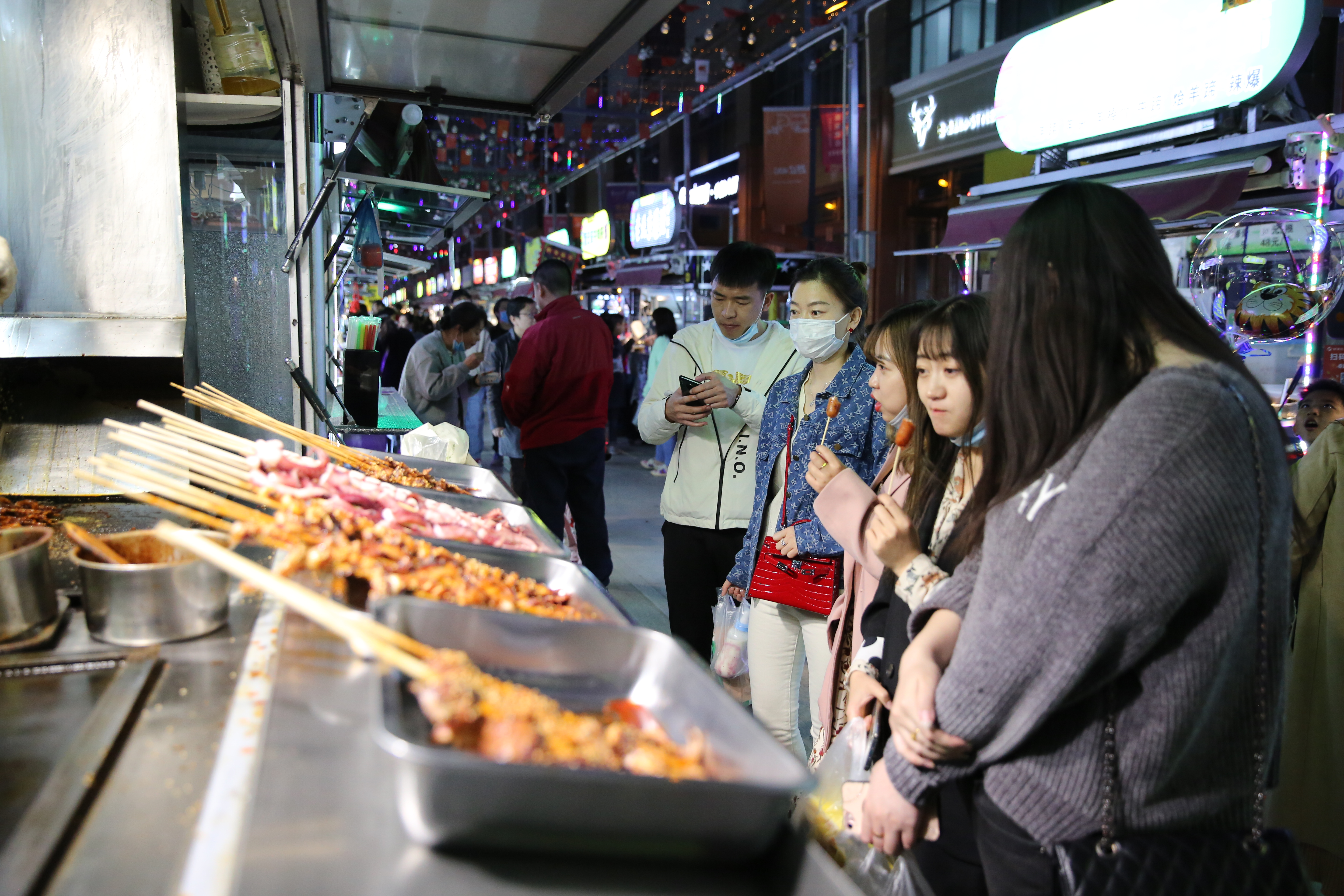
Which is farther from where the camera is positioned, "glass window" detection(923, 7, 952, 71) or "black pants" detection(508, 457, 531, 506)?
"glass window" detection(923, 7, 952, 71)

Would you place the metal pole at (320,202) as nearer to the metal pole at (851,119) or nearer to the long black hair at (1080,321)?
the long black hair at (1080,321)

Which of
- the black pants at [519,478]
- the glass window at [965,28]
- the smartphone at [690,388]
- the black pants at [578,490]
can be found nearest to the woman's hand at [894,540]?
the smartphone at [690,388]

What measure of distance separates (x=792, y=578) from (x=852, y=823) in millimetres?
1232

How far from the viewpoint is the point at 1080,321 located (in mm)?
1453

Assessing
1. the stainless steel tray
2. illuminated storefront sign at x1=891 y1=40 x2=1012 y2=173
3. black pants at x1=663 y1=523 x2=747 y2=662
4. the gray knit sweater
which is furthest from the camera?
illuminated storefront sign at x1=891 y1=40 x2=1012 y2=173

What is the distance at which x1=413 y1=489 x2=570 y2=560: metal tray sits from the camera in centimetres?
222

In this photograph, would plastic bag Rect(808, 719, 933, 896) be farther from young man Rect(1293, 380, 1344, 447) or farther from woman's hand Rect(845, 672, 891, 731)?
young man Rect(1293, 380, 1344, 447)

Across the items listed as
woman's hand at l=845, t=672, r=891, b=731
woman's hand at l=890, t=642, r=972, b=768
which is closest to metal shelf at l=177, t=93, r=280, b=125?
woman's hand at l=845, t=672, r=891, b=731

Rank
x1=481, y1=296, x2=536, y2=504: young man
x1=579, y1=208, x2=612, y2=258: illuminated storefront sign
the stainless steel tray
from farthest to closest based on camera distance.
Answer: x1=579, y1=208, x2=612, y2=258: illuminated storefront sign < x1=481, y1=296, x2=536, y2=504: young man < the stainless steel tray

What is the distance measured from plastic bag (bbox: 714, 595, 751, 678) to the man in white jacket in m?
0.38

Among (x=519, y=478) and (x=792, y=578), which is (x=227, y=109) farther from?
(x=519, y=478)

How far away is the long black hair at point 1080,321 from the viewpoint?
4.75ft

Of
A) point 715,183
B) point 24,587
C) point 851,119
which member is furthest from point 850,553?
point 715,183

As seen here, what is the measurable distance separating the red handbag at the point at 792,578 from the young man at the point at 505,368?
4.92m
